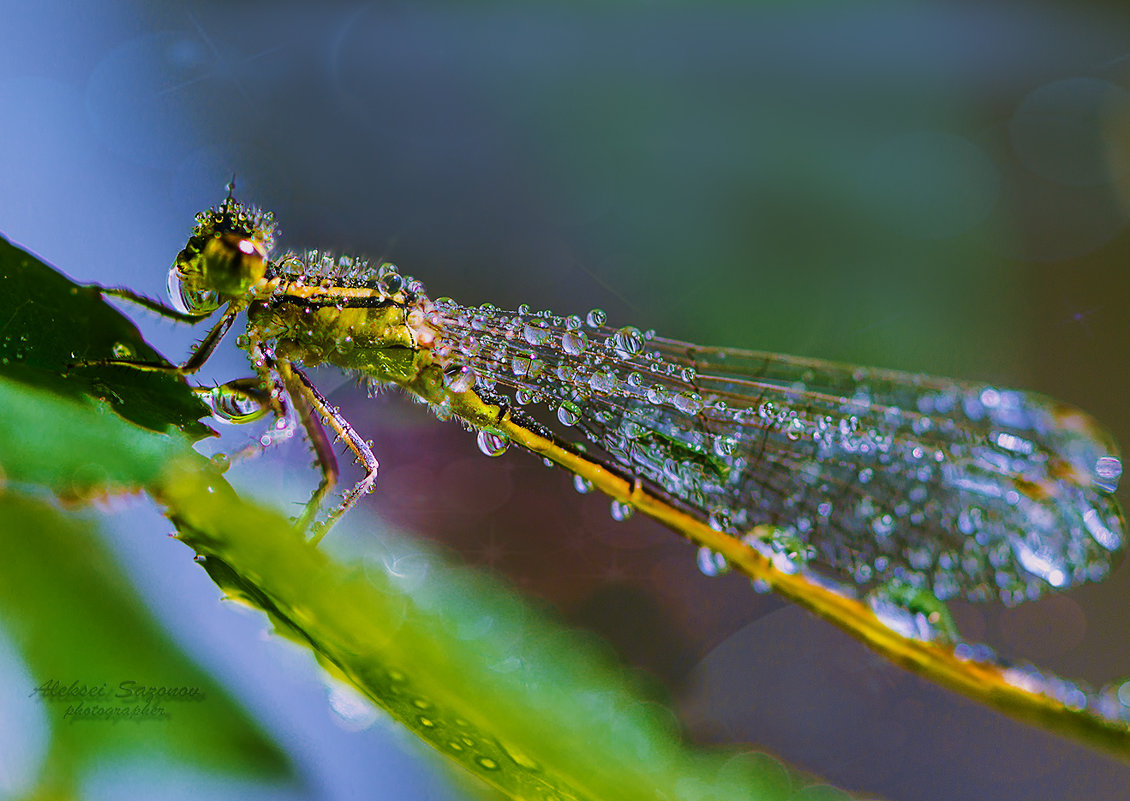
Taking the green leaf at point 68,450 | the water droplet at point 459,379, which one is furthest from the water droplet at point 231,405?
the water droplet at point 459,379

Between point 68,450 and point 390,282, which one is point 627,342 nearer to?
point 390,282

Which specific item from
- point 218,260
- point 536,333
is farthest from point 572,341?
point 218,260

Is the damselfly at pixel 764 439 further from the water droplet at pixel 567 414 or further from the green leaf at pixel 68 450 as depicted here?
the green leaf at pixel 68 450

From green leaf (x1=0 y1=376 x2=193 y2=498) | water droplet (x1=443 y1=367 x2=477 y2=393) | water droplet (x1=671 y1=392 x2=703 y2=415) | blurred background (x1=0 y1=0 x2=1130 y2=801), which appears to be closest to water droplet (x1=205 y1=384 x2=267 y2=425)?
blurred background (x1=0 y1=0 x2=1130 y2=801)

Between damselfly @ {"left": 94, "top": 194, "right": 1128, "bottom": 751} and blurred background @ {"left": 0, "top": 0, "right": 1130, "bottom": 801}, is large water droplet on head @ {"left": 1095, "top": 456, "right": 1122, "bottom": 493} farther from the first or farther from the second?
blurred background @ {"left": 0, "top": 0, "right": 1130, "bottom": 801}

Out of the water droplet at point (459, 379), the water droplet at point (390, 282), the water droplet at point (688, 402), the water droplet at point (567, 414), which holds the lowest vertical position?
the water droplet at point (459, 379)

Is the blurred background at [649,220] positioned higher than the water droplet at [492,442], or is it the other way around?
the blurred background at [649,220]
